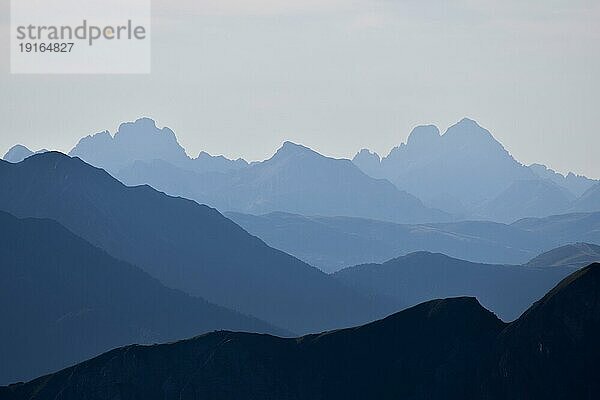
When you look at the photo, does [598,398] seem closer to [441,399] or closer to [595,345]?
[595,345]

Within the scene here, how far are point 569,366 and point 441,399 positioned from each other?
71.8 ft

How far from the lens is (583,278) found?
604 ft

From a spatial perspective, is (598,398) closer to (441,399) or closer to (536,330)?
(536,330)

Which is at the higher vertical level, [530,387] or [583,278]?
[583,278]

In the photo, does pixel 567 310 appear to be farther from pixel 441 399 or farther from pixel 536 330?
pixel 441 399

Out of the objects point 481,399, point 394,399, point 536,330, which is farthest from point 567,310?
point 394,399

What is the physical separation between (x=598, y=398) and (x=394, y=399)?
33.4m

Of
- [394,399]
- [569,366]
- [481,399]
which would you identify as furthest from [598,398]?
[394,399]

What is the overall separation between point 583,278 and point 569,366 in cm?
1287

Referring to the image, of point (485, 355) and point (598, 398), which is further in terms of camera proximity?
point (485, 355)

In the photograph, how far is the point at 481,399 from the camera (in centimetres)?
19062

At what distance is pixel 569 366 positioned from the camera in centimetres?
18438

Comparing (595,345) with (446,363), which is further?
(446,363)

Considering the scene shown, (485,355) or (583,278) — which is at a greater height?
(583,278)
